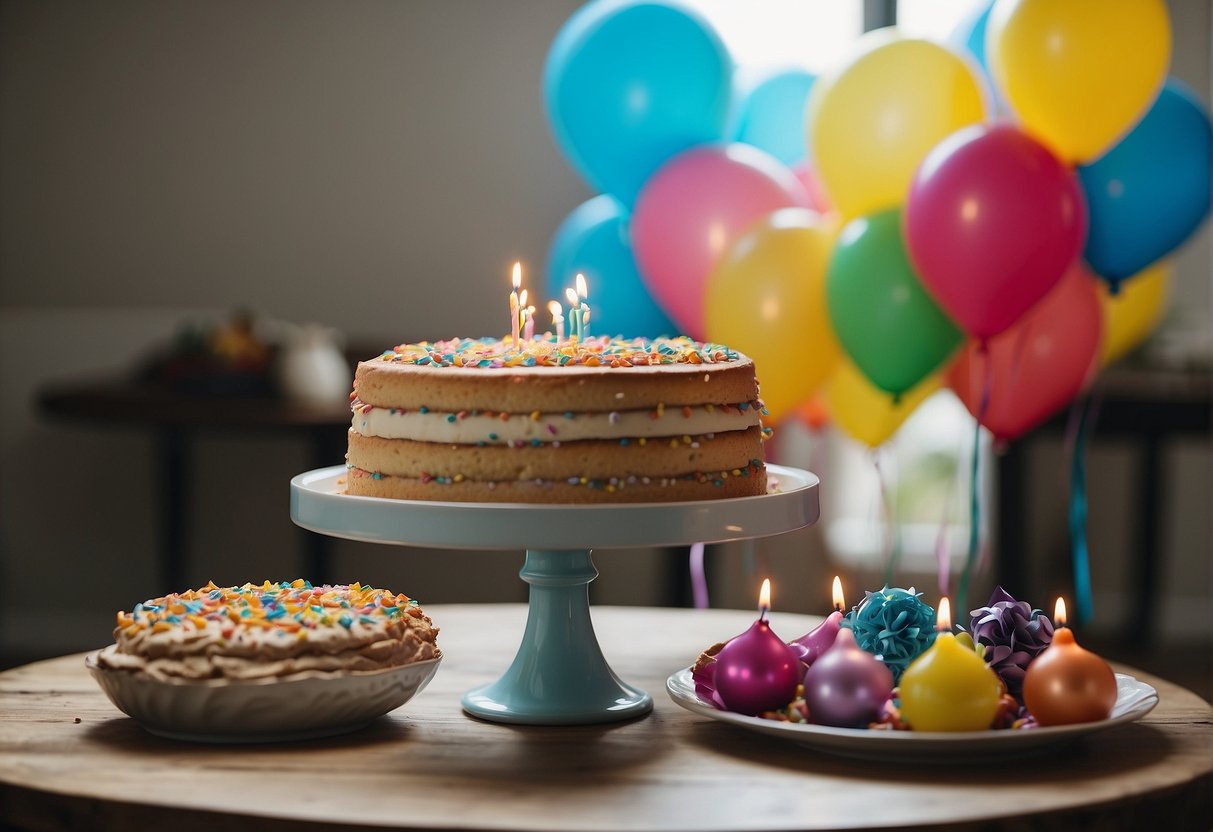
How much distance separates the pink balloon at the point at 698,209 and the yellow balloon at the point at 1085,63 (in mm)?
429

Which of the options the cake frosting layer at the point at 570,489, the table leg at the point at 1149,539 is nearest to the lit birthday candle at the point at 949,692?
the cake frosting layer at the point at 570,489

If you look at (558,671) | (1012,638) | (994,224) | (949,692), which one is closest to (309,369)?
(994,224)

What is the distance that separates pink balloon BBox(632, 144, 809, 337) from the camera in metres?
2.41

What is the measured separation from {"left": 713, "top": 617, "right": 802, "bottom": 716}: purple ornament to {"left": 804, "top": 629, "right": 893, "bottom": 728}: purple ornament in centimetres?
5

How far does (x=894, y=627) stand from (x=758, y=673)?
0.15 m

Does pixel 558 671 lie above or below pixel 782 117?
below

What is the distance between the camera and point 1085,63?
2.15m

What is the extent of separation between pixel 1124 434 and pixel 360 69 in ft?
7.93

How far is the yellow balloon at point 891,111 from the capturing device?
2275mm

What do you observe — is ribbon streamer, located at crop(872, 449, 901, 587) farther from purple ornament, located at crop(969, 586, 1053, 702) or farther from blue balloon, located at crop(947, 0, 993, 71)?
blue balloon, located at crop(947, 0, 993, 71)

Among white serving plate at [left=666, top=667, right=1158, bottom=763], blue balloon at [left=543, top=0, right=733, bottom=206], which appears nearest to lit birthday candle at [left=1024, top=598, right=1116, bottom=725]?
white serving plate at [left=666, top=667, right=1158, bottom=763]

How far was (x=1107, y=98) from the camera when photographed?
216 cm

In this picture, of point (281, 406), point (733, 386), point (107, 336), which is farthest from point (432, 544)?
point (107, 336)

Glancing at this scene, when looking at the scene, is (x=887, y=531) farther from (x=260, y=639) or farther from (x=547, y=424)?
(x=260, y=639)
